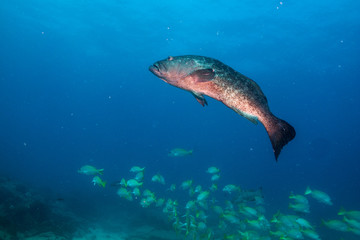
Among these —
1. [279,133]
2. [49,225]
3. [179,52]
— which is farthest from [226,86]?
[179,52]

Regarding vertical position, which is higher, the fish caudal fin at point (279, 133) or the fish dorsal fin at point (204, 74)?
the fish dorsal fin at point (204, 74)

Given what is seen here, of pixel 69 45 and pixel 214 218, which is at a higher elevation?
pixel 69 45

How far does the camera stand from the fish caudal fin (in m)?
2.13

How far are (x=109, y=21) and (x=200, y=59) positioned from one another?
32359mm

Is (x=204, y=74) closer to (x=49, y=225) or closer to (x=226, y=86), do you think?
(x=226, y=86)

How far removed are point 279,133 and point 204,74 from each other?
2.93ft

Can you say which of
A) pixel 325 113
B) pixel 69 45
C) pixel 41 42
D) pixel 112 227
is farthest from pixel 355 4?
pixel 325 113

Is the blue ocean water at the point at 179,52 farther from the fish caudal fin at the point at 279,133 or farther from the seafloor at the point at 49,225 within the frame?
the fish caudal fin at the point at 279,133

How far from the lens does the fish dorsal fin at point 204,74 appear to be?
2086mm

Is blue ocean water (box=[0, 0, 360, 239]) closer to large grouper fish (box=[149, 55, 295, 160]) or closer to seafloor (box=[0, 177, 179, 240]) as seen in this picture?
seafloor (box=[0, 177, 179, 240])

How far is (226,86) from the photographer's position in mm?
2268

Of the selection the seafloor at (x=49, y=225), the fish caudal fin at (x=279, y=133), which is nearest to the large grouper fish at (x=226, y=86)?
the fish caudal fin at (x=279, y=133)

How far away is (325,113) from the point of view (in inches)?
2650

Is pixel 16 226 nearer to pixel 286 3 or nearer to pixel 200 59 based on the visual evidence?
pixel 200 59
